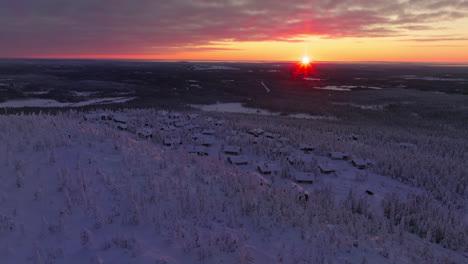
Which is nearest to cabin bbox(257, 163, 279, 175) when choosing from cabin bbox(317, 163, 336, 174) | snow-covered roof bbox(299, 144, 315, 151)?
cabin bbox(317, 163, 336, 174)

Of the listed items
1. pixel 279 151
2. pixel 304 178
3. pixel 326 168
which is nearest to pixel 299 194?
pixel 304 178

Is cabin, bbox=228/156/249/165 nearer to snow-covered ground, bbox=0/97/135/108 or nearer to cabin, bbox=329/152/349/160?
cabin, bbox=329/152/349/160

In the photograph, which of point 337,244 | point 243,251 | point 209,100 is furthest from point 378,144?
point 209,100

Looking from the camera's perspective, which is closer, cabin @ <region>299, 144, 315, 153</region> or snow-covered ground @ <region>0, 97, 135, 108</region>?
cabin @ <region>299, 144, 315, 153</region>

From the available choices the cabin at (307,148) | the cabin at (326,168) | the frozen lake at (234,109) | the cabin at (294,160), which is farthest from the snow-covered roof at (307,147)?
the frozen lake at (234,109)

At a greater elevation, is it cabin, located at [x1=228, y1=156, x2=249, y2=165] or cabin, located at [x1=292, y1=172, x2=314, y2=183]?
cabin, located at [x1=228, y1=156, x2=249, y2=165]

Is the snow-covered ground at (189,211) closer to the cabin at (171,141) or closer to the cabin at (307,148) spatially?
the cabin at (171,141)

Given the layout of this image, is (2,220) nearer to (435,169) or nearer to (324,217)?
(324,217)

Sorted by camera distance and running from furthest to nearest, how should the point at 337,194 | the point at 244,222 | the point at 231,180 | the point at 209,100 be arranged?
the point at 209,100
the point at 337,194
the point at 231,180
the point at 244,222

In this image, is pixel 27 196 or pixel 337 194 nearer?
pixel 27 196
